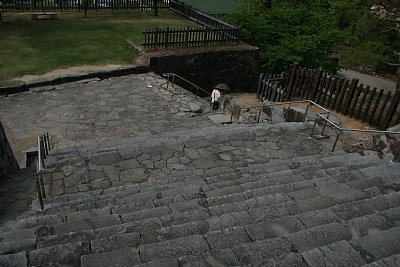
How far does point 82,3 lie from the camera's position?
1920 cm

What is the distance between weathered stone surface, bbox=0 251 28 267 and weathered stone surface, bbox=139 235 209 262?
974 mm

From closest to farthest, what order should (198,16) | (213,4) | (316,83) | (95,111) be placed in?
(95,111)
(316,83)
(198,16)
(213,4)

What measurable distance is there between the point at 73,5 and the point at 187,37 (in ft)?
27.5

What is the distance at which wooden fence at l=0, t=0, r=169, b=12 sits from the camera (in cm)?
1808

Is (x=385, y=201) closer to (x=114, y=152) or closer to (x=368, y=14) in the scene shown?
(x=114, y=152)

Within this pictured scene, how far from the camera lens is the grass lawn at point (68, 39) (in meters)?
12.8

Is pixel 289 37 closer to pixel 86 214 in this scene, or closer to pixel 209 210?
pixel 209 210

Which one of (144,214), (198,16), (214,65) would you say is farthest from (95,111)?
(198,16)

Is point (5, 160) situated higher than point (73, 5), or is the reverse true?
point (73, 5)

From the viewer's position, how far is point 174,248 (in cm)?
310

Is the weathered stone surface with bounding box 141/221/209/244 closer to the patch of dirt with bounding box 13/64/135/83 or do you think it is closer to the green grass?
the patch of dirt with bounding box 13/64/135/83

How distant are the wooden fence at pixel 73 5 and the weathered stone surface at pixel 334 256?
18384mm

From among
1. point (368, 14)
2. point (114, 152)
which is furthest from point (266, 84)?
point (368, 14)

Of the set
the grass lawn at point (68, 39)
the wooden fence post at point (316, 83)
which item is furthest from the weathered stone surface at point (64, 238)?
the grass lawn at point (68, 39)
